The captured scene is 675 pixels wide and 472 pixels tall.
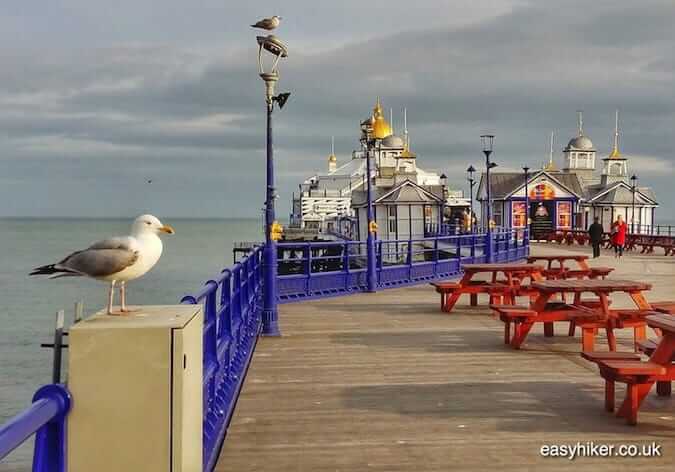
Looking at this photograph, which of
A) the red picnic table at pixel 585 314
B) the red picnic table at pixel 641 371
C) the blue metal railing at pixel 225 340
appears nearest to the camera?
the blue metal railing at pixel 225 340

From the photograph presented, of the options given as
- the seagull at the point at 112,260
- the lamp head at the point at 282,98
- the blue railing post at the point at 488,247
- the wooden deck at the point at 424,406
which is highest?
the lamp head at the point at 282,98

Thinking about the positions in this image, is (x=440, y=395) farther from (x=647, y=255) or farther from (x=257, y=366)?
(x=647, y=255)

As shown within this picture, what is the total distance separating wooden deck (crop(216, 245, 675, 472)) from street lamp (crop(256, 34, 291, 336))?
0.38 meters

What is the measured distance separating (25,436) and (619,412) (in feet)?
18.1

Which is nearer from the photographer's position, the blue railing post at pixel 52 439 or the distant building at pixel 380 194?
the blue railing post at pixel 52 439

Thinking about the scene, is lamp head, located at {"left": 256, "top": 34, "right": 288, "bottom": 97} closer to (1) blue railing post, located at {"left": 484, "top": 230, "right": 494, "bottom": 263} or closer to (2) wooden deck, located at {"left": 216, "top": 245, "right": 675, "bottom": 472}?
(2) wooden deck, located at {"left": 216, "top": 245, "right": 675, "bottom": 472}

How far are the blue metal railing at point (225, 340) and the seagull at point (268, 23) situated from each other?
299cm

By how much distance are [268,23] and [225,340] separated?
16.9 ft

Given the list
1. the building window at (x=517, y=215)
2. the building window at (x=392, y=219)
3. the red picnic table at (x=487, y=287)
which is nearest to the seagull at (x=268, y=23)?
the red picnic table at (x=487, y=287)

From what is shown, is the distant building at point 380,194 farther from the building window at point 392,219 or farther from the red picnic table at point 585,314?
the red picnic table at point 585,314

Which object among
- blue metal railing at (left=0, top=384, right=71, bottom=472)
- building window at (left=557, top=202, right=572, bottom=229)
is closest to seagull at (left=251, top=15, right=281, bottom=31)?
blue metal railing at (left=0, top=384, right=71, bottom=472)

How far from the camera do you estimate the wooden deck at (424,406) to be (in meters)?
5.84

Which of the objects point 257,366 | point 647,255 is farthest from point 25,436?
point 647,255

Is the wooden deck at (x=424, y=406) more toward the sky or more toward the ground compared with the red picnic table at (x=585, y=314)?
more toward the ground
